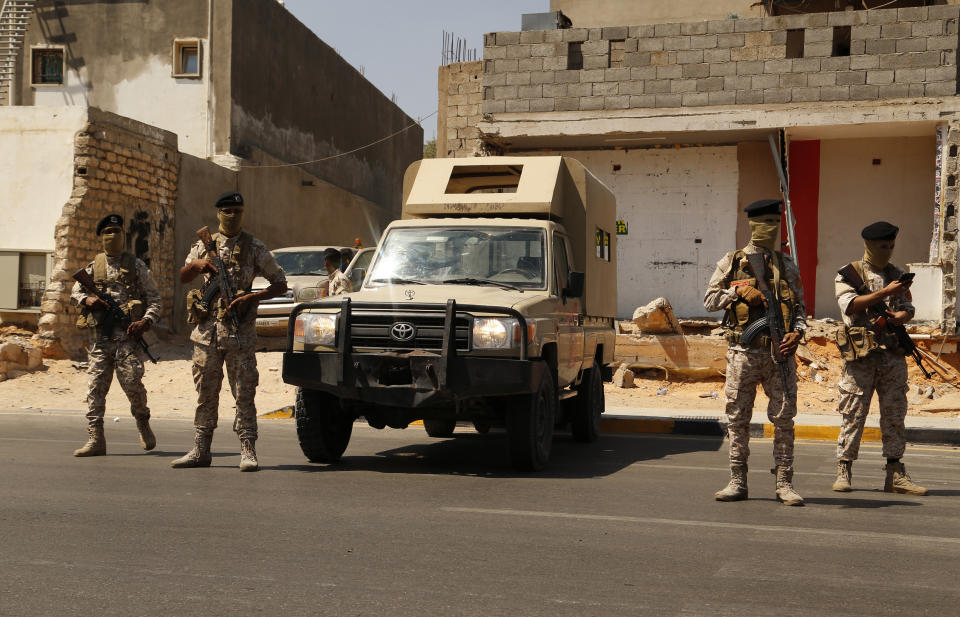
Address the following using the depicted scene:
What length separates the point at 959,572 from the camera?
17.1 ft

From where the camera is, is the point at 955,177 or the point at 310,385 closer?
the point at 310,385

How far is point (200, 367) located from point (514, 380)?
2519 mm

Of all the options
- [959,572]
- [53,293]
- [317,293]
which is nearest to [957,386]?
[317,293]

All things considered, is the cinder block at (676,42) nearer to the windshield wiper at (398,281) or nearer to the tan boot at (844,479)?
the windshield wiper at (398,281)

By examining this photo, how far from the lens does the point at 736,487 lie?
24.0 feet

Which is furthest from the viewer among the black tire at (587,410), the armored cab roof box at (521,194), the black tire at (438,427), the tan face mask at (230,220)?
the black tire at (438,427)

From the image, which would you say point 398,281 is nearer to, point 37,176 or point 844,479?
point 844,479

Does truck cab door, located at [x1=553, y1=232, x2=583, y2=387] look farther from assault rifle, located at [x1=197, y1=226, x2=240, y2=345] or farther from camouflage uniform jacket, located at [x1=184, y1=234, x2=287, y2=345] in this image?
assault rifle, located at [x1=197, y1=226, x2=240, y2=345]

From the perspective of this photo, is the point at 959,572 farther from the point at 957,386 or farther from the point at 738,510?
the point at 957,386

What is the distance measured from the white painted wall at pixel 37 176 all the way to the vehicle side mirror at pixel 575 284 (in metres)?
12.2

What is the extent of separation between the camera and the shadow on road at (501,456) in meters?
8.62

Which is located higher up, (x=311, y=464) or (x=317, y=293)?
(x=317, y=293)

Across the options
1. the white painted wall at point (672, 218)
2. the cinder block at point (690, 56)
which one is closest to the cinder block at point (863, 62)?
the cinder block at point (690, 56)

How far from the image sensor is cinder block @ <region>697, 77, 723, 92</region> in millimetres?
18812
